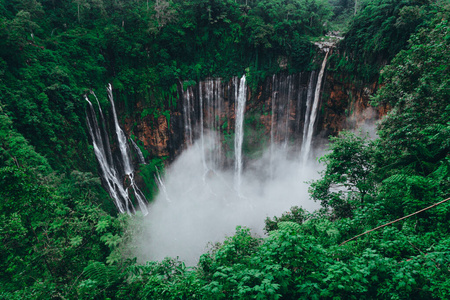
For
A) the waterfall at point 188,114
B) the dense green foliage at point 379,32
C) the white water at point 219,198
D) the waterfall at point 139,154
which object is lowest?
the white water at point 219,198

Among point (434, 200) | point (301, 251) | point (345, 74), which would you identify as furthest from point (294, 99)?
point (301, 251)

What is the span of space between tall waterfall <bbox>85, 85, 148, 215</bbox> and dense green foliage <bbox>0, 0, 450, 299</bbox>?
32.6 inches

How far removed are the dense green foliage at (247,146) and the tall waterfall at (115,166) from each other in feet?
2.71

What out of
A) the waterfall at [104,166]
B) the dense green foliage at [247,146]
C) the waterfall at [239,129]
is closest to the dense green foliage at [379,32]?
the dense green foliage at [247,146]

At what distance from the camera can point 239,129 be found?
19656mm

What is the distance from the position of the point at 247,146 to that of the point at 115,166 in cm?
1068

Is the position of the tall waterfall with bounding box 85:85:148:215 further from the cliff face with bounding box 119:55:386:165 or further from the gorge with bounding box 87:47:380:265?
the cliff face with bounding box 119:55:386:165

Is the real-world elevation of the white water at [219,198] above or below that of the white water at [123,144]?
below

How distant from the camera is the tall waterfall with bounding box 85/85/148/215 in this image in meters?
13.4

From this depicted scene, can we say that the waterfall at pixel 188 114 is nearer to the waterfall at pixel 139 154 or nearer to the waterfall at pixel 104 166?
the waterfall at pixel 139 154

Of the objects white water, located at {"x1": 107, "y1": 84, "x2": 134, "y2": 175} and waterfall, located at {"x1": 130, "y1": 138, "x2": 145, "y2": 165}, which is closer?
white water, located at {"x1": 107, "y1": 84, "x2": 134, "y2": 175}

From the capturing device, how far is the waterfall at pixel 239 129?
18.7 m

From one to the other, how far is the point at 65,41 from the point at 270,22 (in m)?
14.8

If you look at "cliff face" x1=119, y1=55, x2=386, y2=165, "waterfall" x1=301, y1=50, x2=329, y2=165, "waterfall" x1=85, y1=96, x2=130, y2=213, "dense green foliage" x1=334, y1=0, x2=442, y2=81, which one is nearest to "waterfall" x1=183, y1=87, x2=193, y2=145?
"cliff face" x1=119, y1=55, x2=386, y2=165
